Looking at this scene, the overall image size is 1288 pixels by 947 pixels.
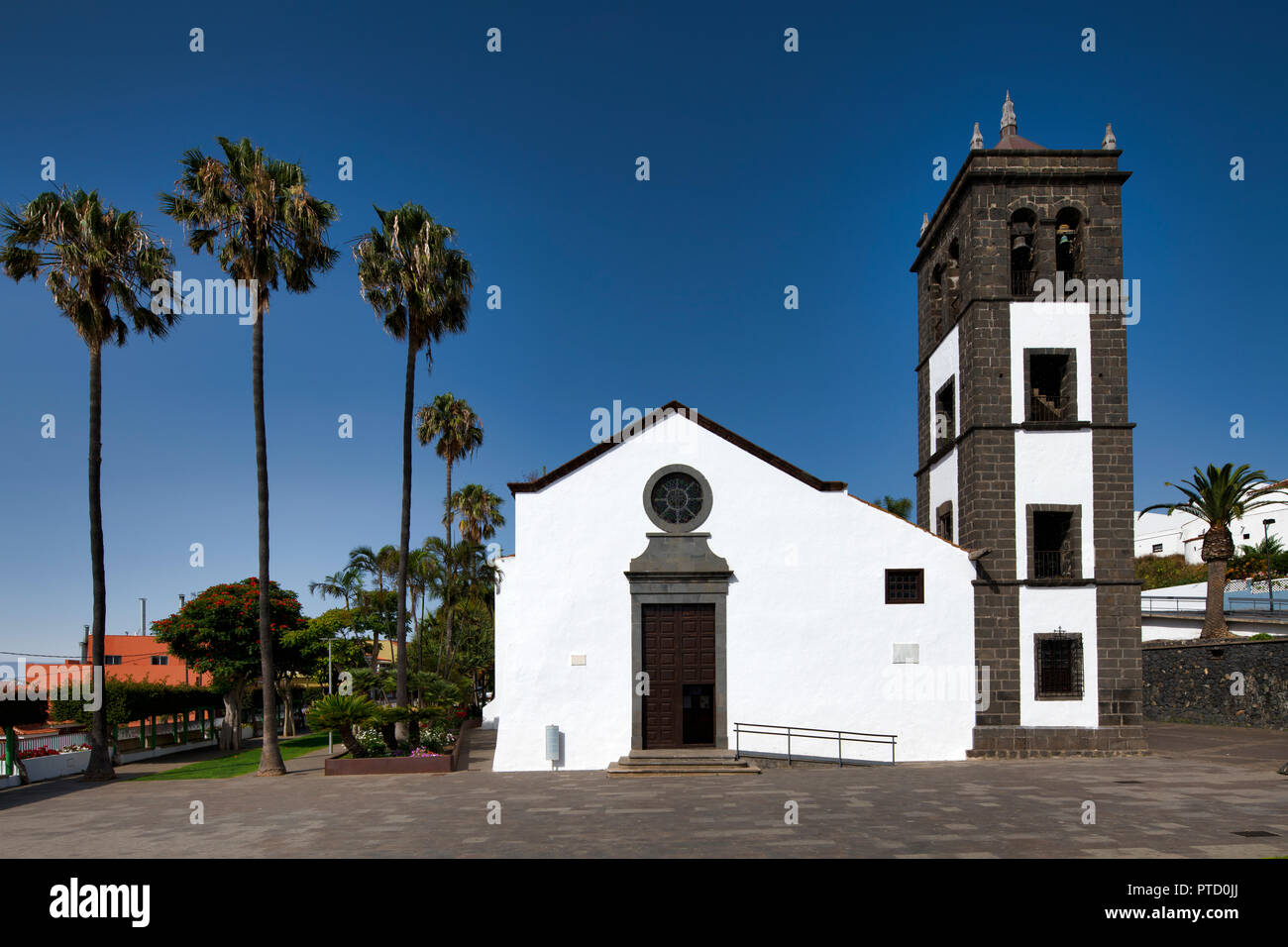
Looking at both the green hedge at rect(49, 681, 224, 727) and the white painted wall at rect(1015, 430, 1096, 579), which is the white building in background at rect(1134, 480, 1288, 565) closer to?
the white painted wall at rect(1015, 430, 1096, 579)

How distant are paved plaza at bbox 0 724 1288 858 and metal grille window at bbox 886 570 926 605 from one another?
13.3 feet

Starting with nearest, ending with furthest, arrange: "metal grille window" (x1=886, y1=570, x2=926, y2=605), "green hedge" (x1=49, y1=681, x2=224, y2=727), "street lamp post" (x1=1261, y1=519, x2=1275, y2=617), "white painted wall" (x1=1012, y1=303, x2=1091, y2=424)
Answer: "metal grille window" (x1=886, y1=570, x2=926, y2=605), "white painted wall" (x1=1012, y1=303, x2=1091, y2=424), "green hedge" (x1=49, y1=681, x2=224, y2=727), "street lamp post" (x1=1261, y1=519, x2=1275, y2=617)

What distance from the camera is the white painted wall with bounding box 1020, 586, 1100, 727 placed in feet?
75.3

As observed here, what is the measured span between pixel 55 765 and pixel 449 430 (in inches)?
958

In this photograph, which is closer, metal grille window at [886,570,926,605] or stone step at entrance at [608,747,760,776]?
stone step at entrance at [608,747,760,776]

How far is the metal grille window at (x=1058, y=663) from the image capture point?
23172mm

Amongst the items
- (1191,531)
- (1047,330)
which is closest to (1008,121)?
(1047,330)

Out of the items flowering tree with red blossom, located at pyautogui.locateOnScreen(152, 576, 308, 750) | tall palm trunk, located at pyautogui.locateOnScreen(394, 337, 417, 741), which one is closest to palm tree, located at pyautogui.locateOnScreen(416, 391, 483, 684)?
flowering tree with red blossom, located at pyautogui.locateOnScreen(152, 576, 308, 750)

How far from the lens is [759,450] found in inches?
917

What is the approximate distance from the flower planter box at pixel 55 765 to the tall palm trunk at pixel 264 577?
5.47 m

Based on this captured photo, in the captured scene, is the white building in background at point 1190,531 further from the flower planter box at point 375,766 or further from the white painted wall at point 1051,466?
the flower planter box at point 375,766
